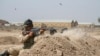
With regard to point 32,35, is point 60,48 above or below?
below

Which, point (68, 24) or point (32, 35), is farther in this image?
point (68, 24)

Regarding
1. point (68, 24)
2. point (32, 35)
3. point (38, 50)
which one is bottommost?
point (68, 24)

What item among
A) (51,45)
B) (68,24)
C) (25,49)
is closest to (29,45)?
(25,49)

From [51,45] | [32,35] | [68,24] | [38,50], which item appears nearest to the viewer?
[32,35]

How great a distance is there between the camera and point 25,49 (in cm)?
658

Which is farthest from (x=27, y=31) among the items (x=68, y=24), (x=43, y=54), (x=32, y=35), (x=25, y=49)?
(x=68, y=24)

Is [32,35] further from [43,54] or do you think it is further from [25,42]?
[43,54]

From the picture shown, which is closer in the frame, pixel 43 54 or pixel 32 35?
pixel 32 35

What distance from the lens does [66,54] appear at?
794cm

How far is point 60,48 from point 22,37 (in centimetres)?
198

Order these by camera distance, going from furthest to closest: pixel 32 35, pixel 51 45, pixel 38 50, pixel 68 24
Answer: pixel 68 24, pixel 51 45, pixel 38 50, pixel 32 35

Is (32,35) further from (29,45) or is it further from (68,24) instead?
(68,24)

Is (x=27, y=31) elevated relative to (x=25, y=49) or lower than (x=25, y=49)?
elevated

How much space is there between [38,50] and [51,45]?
78 cm
